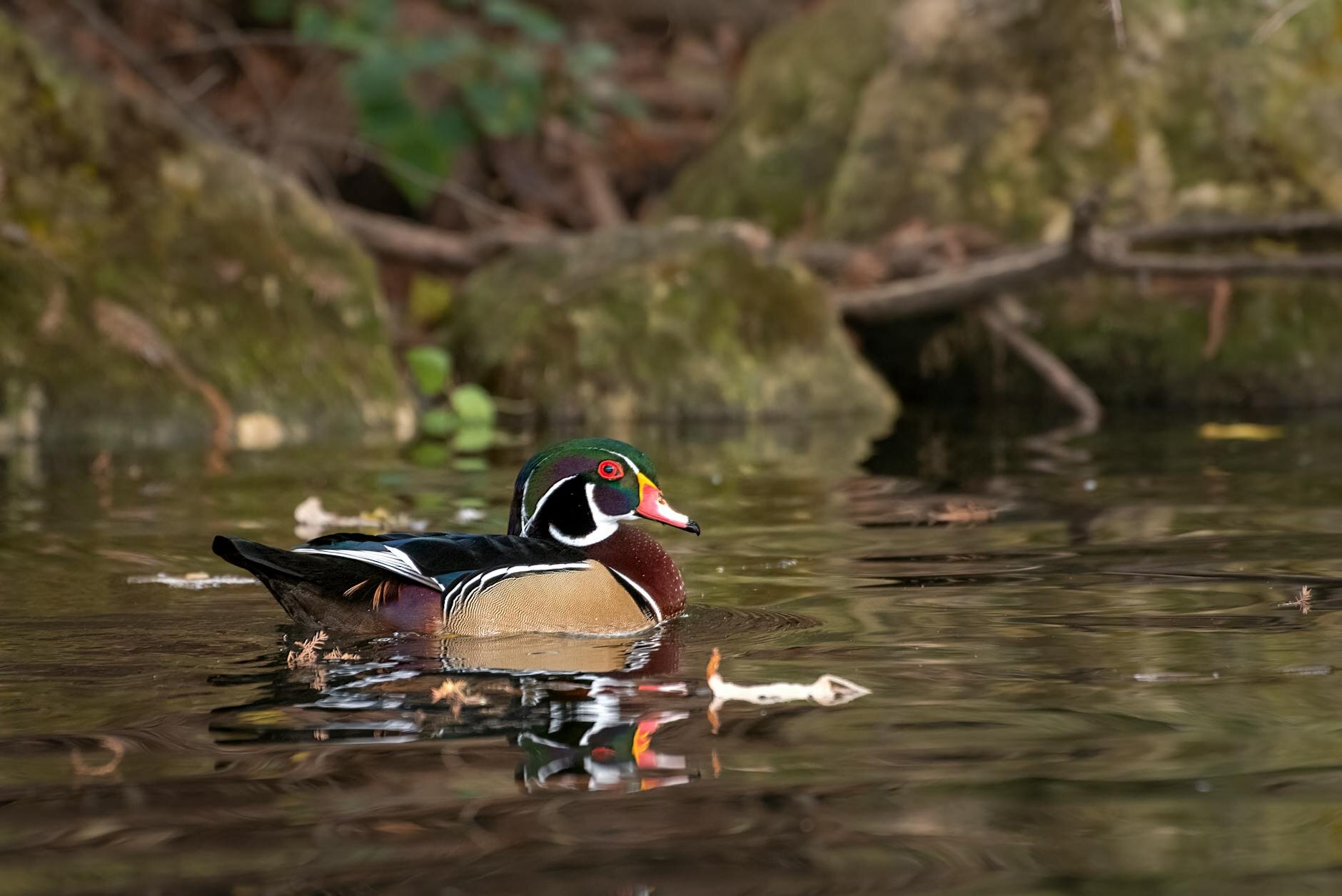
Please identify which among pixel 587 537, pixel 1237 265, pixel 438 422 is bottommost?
pixel 587 537

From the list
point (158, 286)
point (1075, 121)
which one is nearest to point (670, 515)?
point (158, 286)

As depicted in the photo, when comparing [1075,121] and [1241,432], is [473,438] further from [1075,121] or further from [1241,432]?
[1075,121]

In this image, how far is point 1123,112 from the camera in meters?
14.3

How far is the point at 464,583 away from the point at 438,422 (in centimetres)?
800

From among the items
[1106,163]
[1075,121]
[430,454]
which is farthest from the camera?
[1075,121]

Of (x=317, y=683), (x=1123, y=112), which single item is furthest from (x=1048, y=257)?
(x=317, y=683)

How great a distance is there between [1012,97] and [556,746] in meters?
12.0

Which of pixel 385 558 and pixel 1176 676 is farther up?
pixel 385 558

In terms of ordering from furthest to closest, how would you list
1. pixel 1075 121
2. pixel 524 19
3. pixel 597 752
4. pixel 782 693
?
pixel 1075 121, pixel 524 19, pixel 782 693, pixel 597 752

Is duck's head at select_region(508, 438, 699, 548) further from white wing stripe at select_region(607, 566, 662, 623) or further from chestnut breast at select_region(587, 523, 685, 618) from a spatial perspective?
white wing stripe at select_region(607, 566, 662, 623)

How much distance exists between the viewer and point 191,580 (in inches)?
225

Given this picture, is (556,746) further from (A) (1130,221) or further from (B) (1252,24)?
(B) (1252,24)

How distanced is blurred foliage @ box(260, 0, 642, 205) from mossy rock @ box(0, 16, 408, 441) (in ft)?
4.60

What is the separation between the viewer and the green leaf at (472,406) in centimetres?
1218
